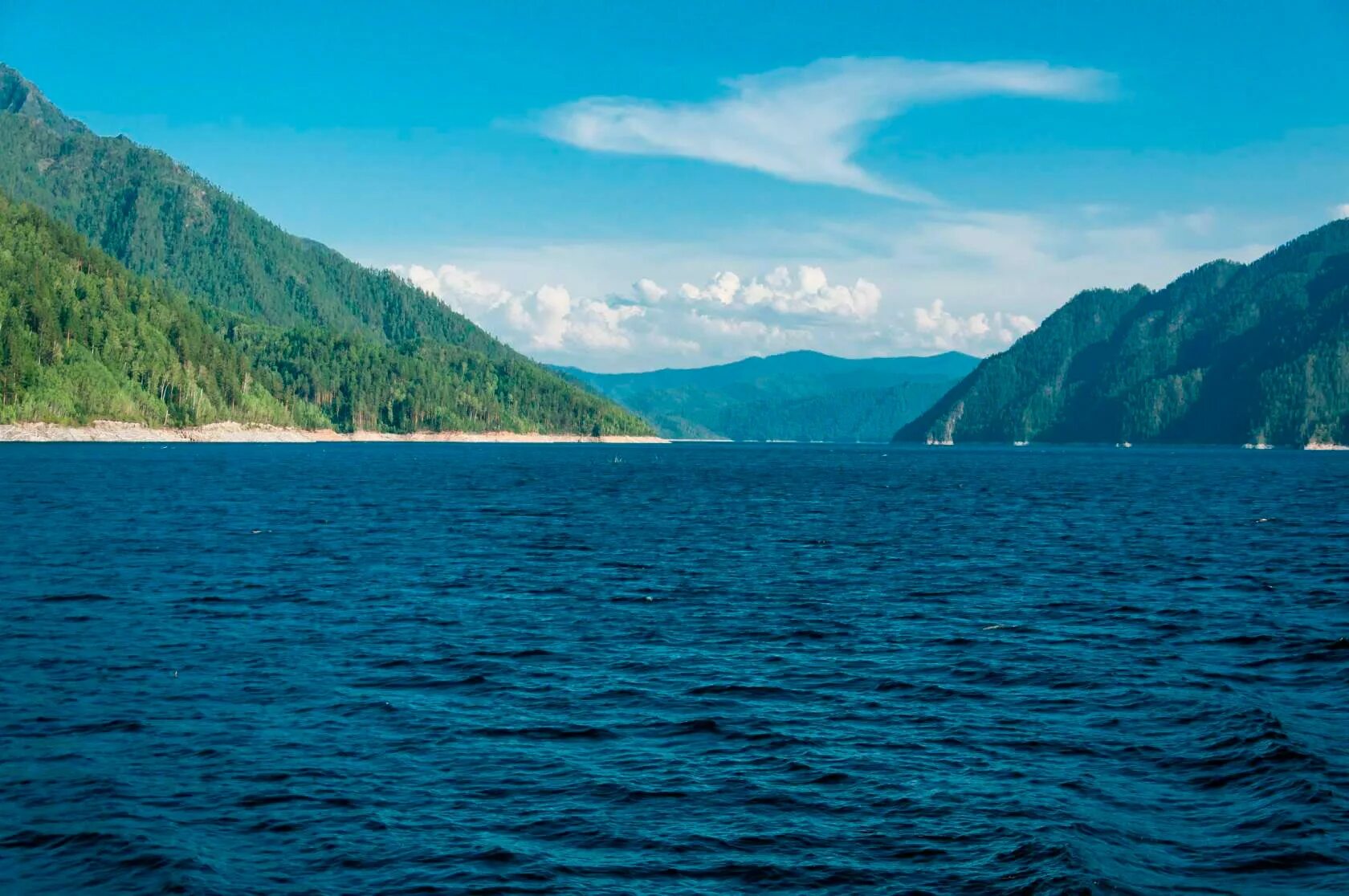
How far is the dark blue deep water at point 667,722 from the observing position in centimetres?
1900

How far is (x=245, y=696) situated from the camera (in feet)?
96.7

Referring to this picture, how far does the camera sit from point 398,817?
20688 mm

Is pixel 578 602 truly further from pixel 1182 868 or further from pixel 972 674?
pixel 1182 868

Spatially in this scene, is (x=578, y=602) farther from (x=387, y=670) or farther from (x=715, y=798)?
(x=715, y=798)

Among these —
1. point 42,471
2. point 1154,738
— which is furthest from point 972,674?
point 42,471

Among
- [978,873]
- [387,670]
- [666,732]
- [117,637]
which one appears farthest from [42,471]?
[978,873]

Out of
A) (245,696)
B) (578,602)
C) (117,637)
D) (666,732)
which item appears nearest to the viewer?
(666,732)

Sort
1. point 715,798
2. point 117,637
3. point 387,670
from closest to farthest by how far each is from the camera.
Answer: point 715,798, point 387,670, point 117,637

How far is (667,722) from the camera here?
27.5m

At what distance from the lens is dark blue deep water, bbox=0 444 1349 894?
62.3ft

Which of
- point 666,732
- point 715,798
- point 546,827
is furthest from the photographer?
point 666,732

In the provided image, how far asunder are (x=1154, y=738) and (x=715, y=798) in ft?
39.6

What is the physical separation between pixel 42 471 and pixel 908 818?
474 feet

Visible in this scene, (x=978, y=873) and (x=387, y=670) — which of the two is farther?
(x=387, y=670)
